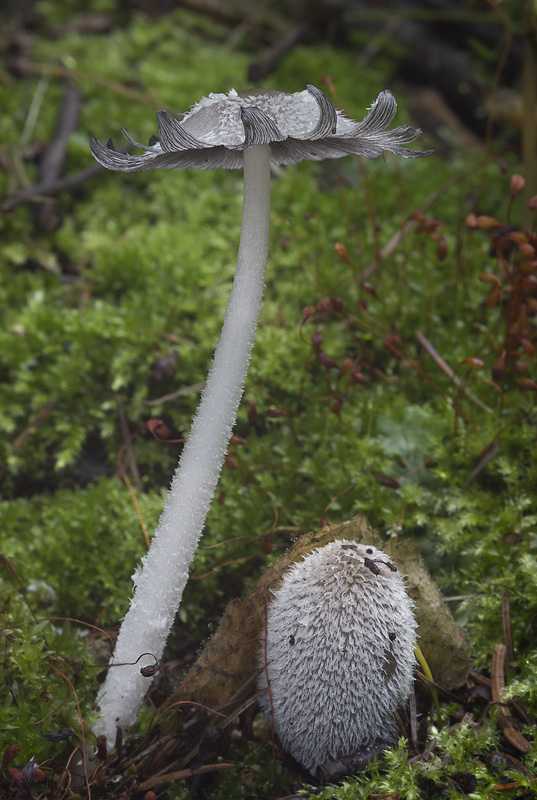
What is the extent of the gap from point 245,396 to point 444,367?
1070 mm

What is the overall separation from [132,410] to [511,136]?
12.2ft

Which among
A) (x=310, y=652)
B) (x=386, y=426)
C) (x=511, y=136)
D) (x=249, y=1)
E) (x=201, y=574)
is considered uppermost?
(x=249, y=1)

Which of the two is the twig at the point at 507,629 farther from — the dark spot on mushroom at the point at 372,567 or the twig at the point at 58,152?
the twig at the point at 58,152

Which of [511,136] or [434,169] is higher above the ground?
[511,136]

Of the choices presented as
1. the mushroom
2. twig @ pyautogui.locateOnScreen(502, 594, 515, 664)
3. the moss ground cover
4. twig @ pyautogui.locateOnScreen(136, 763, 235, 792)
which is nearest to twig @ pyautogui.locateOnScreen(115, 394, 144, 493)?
the moss ground cover

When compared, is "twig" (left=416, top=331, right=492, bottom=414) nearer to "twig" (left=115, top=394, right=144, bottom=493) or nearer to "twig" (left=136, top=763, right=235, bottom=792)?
"twig" (left=115, top=394, right=144, bottom=493)

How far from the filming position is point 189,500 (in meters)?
2.17

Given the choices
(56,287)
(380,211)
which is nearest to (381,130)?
(380,211)

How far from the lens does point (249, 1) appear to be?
5.92m

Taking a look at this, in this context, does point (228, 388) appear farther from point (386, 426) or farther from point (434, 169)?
point (434, 169)

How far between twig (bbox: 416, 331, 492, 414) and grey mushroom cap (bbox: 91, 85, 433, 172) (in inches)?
53.0

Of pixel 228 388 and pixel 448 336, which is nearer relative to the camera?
pixel 228 388

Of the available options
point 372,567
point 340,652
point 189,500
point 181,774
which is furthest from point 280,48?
point 181,774

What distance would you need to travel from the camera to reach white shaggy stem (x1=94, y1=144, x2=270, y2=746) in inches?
85.4
